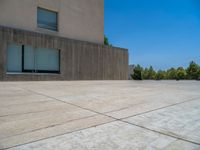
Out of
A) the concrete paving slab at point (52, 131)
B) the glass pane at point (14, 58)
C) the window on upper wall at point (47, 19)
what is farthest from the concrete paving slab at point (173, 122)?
the window on upper wall at point (47, 19)

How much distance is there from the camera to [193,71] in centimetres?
2831

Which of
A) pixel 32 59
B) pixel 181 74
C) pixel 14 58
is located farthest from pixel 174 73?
pixel 14 58

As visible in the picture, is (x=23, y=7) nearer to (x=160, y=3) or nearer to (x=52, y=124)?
(x=160, y=3)

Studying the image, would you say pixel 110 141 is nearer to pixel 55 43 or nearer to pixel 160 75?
pixel 55 43

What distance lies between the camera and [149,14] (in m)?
14.0

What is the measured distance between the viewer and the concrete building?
9.62m

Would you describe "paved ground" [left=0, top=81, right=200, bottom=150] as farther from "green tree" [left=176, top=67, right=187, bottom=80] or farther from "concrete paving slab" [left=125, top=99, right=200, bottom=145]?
→ "green tree" [left=176, top=67, right=187, bottom=80]

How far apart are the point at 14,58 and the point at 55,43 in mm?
2592

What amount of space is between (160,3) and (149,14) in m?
3.34

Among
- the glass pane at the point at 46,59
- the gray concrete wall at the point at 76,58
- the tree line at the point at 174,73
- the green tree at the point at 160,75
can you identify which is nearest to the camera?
the gray concrete wall at the point at 76,58

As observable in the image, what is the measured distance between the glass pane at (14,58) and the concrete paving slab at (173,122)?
8.51m

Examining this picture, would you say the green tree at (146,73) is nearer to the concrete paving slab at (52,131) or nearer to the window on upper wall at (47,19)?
the window on upper wall at (47,19)

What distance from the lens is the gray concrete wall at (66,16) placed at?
34.0ft

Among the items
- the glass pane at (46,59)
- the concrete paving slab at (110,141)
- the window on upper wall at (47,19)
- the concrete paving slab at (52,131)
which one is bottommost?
the concrete paving slab at (110,141)
